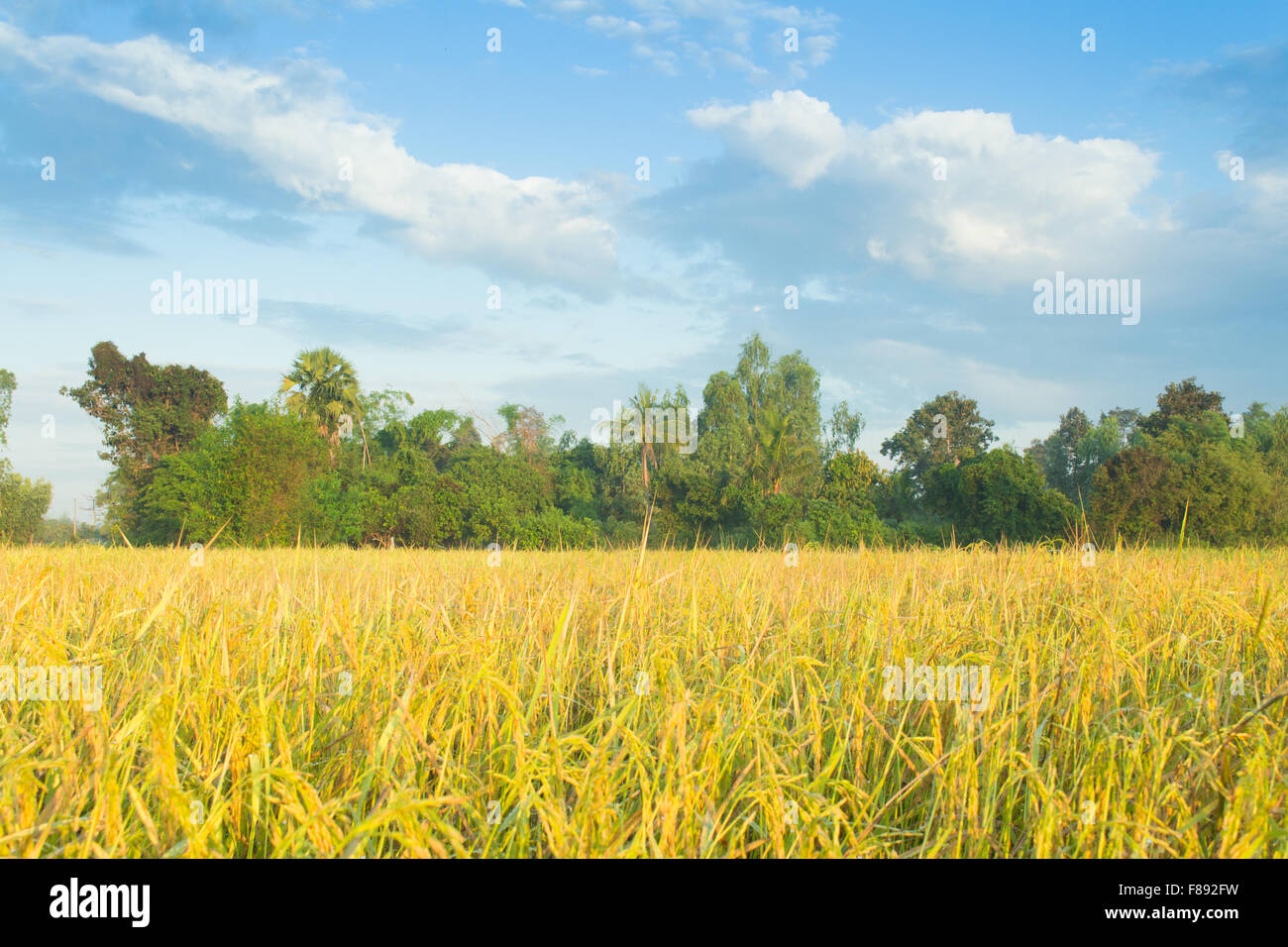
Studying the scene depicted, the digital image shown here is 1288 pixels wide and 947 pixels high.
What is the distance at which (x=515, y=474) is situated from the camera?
28.8m

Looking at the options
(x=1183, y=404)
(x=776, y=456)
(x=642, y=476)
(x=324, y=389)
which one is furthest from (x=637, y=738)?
(x=1183, y=404)

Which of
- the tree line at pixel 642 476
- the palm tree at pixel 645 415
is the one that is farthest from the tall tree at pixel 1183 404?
the palm tree at pixel 645 415

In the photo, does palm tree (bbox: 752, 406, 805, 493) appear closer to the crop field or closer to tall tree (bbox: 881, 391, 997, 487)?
tall tree (bbox: 881, 391, 997, 487)

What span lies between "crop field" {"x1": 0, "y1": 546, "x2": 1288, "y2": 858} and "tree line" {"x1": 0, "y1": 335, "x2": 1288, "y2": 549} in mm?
14665

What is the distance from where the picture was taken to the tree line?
915 inches

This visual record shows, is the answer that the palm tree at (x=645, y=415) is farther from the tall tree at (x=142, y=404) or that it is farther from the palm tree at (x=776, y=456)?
the tall tree at (x=142, y=404)

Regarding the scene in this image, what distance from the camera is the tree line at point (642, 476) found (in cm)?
2325

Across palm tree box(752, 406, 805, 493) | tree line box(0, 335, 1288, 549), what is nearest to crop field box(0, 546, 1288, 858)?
tree line box(0, 335, 1288, 549)

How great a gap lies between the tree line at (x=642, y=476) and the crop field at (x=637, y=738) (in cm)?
1466

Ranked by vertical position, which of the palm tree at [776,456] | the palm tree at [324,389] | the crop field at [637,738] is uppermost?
the palm tree at [324,389]

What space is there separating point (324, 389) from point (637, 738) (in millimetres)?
34924

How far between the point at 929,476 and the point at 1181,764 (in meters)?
25.1

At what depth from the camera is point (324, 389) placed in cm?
3331
